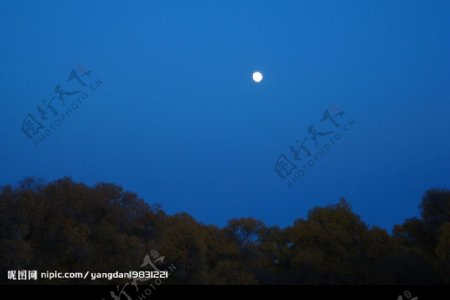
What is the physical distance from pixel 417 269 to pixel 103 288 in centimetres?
1459

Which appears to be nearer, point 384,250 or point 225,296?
point 225,296

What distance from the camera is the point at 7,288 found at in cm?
592

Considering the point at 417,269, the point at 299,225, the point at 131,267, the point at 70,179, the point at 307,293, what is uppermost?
the point at 70,179

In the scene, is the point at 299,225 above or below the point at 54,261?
above

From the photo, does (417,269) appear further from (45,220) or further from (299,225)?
(45,220)

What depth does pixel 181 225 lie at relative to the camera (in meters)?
17.5

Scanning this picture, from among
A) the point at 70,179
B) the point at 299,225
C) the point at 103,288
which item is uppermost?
the point at 70,179

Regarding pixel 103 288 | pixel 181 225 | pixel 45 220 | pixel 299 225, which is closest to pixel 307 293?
pixel 103 288

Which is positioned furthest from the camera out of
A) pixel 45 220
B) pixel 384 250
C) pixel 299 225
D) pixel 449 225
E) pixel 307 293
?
pixel 299 225

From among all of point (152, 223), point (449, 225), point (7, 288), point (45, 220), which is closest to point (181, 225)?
point (152, 223)

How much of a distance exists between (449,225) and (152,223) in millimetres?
10367

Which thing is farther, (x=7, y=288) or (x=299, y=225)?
(x=299, y=225)

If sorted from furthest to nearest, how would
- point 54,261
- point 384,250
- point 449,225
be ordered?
point 384,250
point 449,225
point 54,261

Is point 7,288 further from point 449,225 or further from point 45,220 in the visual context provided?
point 449,225
